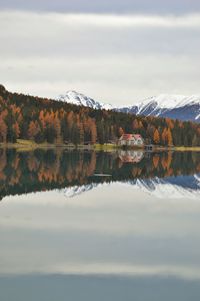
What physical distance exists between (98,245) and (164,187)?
2982 cm

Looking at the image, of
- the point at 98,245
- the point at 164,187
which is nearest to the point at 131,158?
the point at 164,187

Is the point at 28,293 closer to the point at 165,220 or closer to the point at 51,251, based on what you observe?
the point at 51,251

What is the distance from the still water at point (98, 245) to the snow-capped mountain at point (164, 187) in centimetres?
32

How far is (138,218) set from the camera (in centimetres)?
3372

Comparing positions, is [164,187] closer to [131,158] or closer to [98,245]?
[98,245]

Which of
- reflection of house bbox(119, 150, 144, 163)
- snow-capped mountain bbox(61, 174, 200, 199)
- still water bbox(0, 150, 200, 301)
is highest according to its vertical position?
reflection of house bbox(119, 150, 144, 163)

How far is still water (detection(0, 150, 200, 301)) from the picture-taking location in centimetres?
1847

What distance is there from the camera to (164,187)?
54.2 meters

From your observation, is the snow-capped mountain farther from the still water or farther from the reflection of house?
the reflection of house

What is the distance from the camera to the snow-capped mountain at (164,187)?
47.2 meters

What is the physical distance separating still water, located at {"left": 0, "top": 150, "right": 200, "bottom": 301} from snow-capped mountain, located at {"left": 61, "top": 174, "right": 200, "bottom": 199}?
32 centimetres

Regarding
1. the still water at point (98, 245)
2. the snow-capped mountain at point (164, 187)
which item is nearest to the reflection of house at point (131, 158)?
the snow-capped mountain at point (164, 187)

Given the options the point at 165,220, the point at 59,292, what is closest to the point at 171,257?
the point at 59,292

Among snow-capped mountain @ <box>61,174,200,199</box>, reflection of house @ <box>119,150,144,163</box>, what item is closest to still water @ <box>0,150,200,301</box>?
snow-capped mountain @ <box>61,174,200,199</box>
